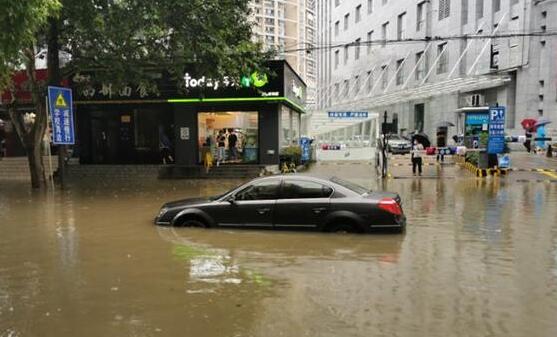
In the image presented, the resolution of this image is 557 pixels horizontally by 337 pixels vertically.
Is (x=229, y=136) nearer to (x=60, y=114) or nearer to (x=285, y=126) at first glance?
(x=285, y=126)

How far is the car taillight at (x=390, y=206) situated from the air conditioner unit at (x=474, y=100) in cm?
2963

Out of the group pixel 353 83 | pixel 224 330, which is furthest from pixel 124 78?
pixel 353 83

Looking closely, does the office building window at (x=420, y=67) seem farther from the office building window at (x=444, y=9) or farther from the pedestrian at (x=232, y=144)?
the pedestrian at (x=232, y=144)

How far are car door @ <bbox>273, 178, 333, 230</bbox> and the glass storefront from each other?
44.4 ft

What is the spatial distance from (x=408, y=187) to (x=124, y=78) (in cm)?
986

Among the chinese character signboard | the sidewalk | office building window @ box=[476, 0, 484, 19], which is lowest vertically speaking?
the sidewalk

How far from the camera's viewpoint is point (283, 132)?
2514cm

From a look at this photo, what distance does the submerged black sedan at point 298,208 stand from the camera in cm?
965

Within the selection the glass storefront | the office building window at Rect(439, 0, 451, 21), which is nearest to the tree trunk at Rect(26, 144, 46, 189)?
the glass storefront

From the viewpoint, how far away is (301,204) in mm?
9891

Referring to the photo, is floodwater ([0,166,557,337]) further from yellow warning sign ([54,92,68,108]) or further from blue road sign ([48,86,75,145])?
yellow warning sign ([54,92,68,108])

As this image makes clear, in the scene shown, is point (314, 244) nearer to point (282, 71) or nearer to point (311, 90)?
point (282, 71)

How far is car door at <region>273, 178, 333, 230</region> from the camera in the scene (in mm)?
9797

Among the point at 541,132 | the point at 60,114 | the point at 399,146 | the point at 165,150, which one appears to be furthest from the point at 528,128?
the point at 60,114
